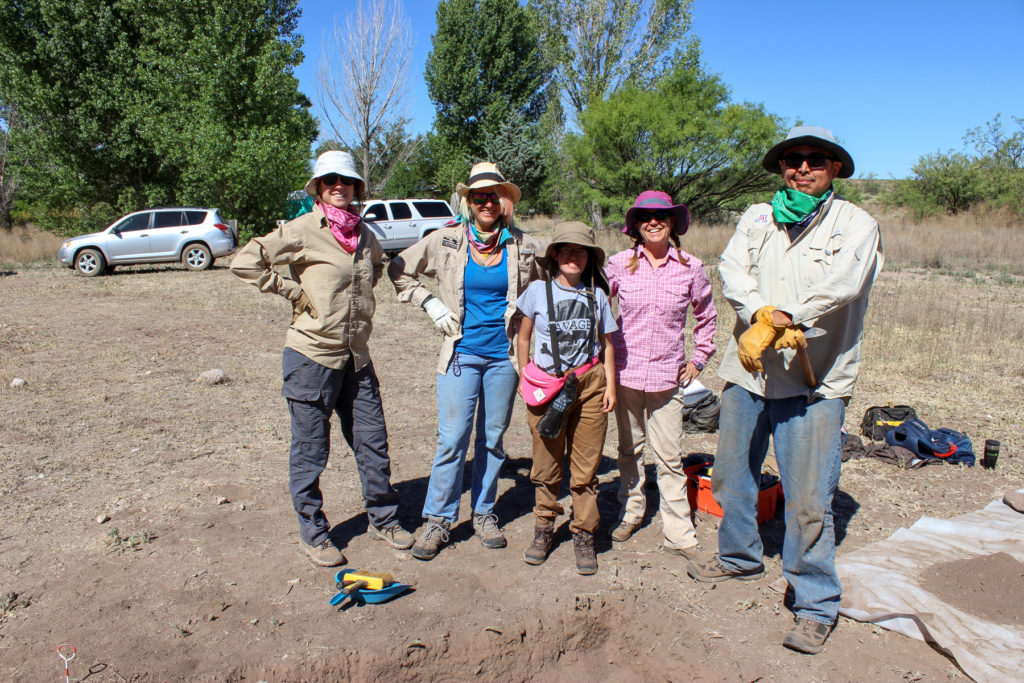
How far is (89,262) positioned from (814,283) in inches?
682

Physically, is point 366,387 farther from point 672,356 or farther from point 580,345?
point 672,356

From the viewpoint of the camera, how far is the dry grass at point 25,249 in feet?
64.1

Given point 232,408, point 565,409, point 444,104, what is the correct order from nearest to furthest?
1. point 565,409
2. point 232,408
3. point 444,104

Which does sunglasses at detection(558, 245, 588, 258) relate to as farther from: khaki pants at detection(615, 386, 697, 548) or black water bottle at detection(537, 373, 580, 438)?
khaki pants at detection(615, 386, 697, 548)

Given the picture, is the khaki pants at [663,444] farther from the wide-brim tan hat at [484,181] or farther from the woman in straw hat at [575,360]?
the wide-brim tan hat at [484,181]

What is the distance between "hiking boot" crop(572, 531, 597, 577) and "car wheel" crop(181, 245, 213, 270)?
15.8 metres

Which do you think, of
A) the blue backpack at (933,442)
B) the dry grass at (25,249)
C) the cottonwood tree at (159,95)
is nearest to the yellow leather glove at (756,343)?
the blue backpack at (933,442)

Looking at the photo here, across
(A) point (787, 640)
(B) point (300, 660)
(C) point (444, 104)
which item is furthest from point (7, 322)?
(C) point (444, 104)

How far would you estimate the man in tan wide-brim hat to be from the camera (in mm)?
2783

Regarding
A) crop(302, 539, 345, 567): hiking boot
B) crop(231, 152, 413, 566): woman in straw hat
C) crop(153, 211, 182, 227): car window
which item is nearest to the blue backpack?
crop(231, 152, 413, 566): woman in straw hat

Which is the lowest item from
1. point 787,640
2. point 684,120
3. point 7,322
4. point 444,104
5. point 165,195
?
point 787,640

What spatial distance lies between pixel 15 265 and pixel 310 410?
64.5 feet

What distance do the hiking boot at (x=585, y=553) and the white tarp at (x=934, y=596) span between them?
1.21 meters

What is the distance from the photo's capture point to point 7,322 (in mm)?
9781
